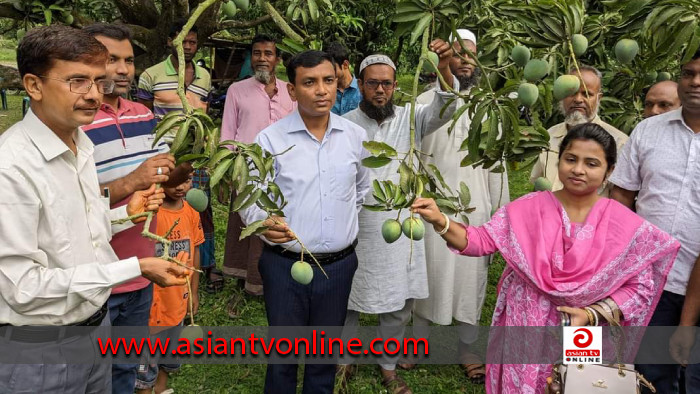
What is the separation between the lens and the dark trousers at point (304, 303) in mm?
2080

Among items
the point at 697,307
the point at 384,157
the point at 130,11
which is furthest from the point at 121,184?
the point at 130,11

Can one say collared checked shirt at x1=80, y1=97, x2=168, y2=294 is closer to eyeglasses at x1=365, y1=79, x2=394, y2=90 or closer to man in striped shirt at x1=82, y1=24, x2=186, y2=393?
man in striped shirt at x1=82, y1=24, x2=186, y2=393

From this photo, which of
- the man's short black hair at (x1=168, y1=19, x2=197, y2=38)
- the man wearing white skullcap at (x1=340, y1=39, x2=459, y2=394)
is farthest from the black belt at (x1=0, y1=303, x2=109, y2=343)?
the man's short black hair at (x1=168, y1=19, x2=197, y2=38)

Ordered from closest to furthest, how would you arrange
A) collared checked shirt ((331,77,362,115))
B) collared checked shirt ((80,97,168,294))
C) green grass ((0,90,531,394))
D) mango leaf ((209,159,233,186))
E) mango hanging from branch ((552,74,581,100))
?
mango leaf ((209,159,233,186)), mango hanging from branch ((552,74,581,100)), collared checked shirt ((80,97,168,294)), green grass ((0,90,531,394)), collared checked shirt ((331,77,362,115))

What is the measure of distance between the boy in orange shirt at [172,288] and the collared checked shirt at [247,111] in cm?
83

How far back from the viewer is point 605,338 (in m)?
1.75

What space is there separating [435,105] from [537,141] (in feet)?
2.34

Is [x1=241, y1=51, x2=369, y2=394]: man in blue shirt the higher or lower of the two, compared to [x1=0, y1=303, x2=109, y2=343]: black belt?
higher

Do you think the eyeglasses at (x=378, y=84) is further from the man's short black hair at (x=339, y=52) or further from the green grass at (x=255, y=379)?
the green grass at (x=255, y=379)

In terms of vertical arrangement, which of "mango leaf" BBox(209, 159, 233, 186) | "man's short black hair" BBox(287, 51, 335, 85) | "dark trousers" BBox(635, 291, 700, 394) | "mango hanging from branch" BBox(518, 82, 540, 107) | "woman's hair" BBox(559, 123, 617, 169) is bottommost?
"dark trousers" BBox(635, 291, 700, 394)

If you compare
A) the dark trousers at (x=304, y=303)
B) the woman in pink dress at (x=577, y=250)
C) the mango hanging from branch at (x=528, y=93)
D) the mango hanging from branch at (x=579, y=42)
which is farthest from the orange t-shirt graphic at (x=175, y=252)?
the mango hanging from branch at (x=579, y=42)

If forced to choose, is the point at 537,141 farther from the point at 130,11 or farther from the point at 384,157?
the point at 130,11

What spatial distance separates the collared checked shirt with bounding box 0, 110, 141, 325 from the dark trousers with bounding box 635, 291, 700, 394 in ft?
5.77

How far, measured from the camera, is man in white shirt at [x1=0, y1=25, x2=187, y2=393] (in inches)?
50.1
